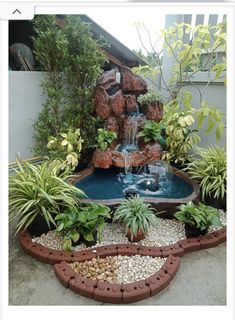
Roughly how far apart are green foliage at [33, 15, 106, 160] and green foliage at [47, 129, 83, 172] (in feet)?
0.24

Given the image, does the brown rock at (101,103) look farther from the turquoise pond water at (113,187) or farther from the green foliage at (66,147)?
the turquoise pond water at (113,187)

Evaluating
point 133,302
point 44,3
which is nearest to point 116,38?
point 44,3

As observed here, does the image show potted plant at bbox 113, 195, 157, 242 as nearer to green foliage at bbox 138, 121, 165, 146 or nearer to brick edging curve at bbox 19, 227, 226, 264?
brick edging curve at bbox 19, 227, 226, 264

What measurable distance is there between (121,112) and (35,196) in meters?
1.46

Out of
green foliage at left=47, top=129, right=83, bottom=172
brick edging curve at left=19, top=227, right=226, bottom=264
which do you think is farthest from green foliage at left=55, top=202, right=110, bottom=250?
green foliage at left=47, top=129, right=83, bottom=172

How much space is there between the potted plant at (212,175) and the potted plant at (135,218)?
1.94 ft

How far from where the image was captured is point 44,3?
958 millimetres

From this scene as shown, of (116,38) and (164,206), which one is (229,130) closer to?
(164,206)

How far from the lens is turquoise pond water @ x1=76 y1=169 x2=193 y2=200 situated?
80.7 inches

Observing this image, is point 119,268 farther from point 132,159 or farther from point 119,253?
point 132,159

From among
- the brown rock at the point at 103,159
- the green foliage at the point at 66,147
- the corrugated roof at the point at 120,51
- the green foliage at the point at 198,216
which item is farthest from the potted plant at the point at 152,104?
the green foliage at the point at 198,216

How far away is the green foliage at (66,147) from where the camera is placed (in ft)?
7.40

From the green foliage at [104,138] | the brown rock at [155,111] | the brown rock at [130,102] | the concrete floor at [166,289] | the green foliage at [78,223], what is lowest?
Answer: the concrete floor at [166,289]

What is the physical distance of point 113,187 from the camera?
2252 mm
